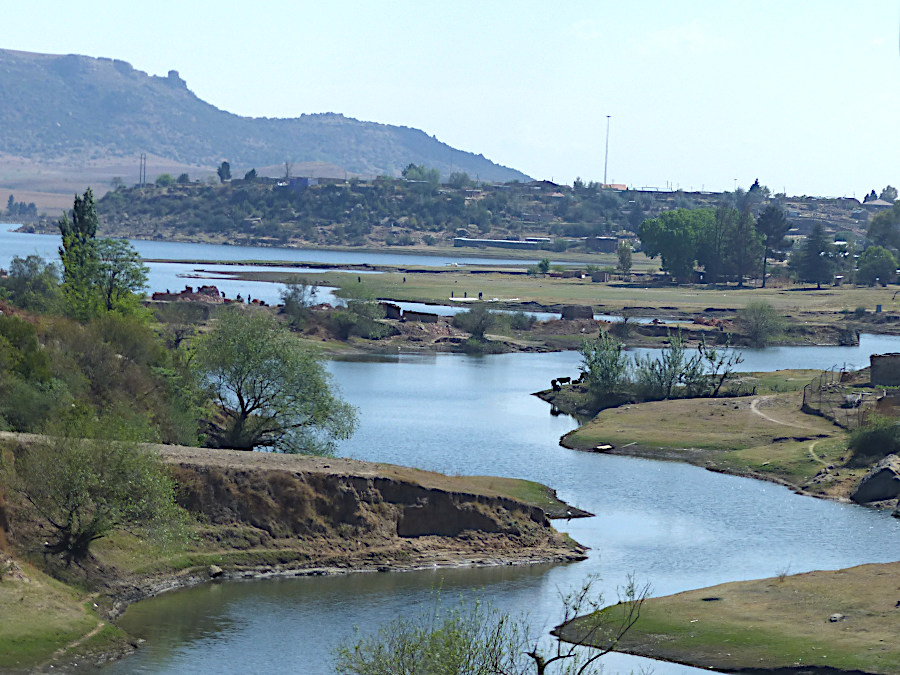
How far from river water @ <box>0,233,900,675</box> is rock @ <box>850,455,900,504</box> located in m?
1.18

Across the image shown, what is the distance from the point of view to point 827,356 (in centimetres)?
13362

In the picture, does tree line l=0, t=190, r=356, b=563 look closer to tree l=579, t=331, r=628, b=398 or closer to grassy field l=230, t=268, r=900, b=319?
tree l=579, t=331, r=628, b=398

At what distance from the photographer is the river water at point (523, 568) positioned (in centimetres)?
3803

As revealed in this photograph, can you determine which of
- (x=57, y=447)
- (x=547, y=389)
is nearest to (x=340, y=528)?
(x=57, y=447)

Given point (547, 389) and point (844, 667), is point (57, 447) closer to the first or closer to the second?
point (844, 667)

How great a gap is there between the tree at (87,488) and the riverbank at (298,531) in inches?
29.7

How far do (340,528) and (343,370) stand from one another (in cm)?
6192

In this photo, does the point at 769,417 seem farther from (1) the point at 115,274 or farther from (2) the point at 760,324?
(2) the point at 760,324

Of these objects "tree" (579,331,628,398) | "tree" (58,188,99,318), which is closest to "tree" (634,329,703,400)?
"tree" (579,331,628,398)

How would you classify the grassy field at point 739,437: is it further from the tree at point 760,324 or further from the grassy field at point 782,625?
the tree at point 760,324

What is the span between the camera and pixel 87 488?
1594 inches

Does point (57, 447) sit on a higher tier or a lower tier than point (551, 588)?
higher

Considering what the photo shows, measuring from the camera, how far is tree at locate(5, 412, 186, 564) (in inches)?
1585

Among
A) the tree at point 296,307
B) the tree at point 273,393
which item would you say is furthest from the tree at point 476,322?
the tree at point 273,393
